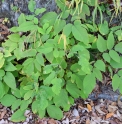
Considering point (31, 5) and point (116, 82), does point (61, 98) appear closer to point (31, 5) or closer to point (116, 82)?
point (116, 82)

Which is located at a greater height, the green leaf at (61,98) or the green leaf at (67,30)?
the green leaf at (67,30)

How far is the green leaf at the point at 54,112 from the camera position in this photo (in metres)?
2.29

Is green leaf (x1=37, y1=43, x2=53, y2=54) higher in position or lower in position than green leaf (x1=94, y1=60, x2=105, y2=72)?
higher

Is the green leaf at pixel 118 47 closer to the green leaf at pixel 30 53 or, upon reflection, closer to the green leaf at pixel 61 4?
the green leaf at pixel 61 4

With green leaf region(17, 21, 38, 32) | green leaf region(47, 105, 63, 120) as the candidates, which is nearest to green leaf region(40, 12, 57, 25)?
green leaf region(17, 21, 38, 32)

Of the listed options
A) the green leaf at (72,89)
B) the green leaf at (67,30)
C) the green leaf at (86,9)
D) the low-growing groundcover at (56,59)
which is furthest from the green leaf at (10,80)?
the green leaf at (86,9)

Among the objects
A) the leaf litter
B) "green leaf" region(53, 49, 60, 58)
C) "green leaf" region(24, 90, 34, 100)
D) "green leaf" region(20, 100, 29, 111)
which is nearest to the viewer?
"green leaf" region(53, 49, 60, 58)

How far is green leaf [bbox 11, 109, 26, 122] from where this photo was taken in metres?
2.30

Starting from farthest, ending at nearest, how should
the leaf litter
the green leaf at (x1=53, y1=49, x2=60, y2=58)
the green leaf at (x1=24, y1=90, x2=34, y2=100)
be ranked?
the leaf litter → the green leaf at (x1=24, y1=90, x2=34, y2=100) → the green leaf at (x1=53, y1=49, x2=60, y2=58)

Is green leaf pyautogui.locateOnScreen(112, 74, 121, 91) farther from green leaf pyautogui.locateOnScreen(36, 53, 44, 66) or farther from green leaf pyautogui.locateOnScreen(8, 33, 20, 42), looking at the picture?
green leaf pyautogui.locateOnScreen(8, 33, 20, 42)

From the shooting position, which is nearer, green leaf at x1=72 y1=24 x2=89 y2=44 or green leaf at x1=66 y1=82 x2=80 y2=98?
green leaf at x1=72 y1=24 x2=89 y2=44

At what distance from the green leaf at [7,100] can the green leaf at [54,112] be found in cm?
36

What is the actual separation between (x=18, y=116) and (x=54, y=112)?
356mm

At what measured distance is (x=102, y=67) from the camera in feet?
6.86
